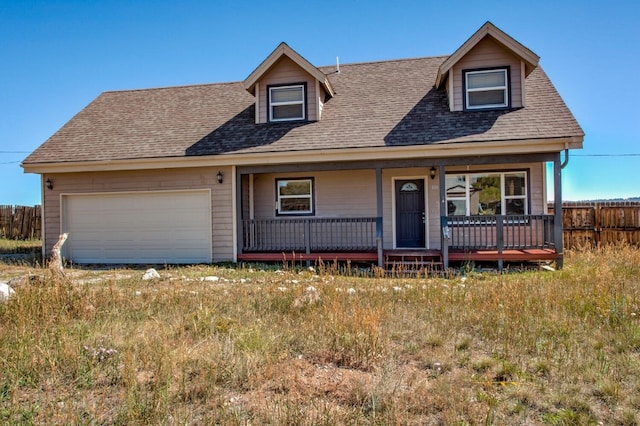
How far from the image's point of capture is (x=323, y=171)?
1224cm

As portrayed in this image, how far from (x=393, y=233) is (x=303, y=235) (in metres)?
2.79

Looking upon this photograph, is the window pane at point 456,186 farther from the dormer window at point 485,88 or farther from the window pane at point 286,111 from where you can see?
the window pane at point 286,111

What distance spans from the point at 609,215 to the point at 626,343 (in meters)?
11.6

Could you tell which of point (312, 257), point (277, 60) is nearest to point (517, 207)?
point (312, 257)

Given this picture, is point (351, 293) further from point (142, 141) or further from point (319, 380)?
point (142, 141)

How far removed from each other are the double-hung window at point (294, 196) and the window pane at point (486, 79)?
560 centimetres

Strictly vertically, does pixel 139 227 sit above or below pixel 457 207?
below

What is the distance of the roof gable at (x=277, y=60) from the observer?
483 inches

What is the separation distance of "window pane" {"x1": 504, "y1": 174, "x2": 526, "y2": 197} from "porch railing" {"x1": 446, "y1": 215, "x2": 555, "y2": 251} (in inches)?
33.1

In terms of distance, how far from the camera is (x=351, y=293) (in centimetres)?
647

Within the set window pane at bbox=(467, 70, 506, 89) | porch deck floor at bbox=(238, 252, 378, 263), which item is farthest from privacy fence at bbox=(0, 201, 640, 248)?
porch deck floor at bbox=(238, 252, 378, 263)

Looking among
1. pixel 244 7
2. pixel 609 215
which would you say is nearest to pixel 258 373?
pixel 244 7

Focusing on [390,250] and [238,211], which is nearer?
[390,250]

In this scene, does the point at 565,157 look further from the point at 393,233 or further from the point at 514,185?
the point at 393,233
